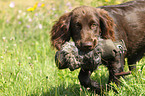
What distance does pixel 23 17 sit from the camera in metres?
5.57

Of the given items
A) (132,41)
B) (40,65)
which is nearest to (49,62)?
(40,65)

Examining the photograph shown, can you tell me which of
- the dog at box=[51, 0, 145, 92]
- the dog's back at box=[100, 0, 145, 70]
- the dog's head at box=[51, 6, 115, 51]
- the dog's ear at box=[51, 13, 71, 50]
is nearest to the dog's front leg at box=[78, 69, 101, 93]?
the dog at box=[51, 0, 145, 92]

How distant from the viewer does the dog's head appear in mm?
2828

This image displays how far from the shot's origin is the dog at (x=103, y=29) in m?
2.82

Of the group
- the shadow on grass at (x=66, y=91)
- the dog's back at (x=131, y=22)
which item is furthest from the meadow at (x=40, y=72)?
the dog's back at (x=131, y=22)

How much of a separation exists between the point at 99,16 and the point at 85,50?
2.81ft

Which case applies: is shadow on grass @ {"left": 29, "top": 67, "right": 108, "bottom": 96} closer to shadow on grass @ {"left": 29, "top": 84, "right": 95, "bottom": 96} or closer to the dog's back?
shadow on grass @ {"left": 29, "top": 84, "right": 95, "bottom": 96}

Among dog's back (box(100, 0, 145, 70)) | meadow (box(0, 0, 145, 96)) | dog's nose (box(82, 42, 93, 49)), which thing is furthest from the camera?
dog's back (box(100, 0, 145, 70))

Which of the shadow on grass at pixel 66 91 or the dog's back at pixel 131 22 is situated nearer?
the shadow on grass at pixel 66 91

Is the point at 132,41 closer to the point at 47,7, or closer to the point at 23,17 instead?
the point at 47,7

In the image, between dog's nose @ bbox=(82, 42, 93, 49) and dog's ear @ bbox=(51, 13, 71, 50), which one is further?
dog's ear @ bbox=(51, 13, 71, 50)

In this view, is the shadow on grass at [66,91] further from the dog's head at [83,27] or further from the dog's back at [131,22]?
the dog's back at [131,22]

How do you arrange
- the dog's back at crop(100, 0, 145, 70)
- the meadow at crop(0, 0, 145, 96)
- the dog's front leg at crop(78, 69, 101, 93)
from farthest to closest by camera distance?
the dog's back at crop(100, 0, 145, 70) → the dog's front leg at crop(78, 69, 101, 93) → the meadow at crop(0, 0, 145, 96)

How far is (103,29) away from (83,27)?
0.40 metres
